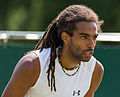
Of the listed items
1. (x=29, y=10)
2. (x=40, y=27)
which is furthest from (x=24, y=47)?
(x=29, y=10)

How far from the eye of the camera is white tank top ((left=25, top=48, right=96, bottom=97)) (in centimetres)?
343

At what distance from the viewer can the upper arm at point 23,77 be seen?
10.7 ft

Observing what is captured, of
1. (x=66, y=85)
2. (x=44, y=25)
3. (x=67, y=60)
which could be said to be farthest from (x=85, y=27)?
(x=44, y=25)

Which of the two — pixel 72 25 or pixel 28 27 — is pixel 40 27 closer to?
pixel 28 27

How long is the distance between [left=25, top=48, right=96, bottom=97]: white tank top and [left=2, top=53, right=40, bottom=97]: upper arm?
8 cm

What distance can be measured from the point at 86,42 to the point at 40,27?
29.5ft

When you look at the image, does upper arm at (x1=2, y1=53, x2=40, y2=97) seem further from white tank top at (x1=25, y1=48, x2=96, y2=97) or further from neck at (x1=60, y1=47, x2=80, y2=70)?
neck at (x1=60, y1=47, x2=80, y2=70)

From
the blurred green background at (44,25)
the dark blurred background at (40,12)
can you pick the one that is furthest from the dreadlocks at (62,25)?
the dark blurred background at (40,12)

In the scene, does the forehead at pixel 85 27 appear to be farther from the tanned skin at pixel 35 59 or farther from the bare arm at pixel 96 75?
the bare arm at pixel 96 75

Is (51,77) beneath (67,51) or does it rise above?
beneath

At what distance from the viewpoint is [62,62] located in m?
3.55

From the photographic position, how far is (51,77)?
11.5 ft

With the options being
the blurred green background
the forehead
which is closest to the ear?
the forehead

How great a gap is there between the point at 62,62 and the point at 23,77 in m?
0.45
